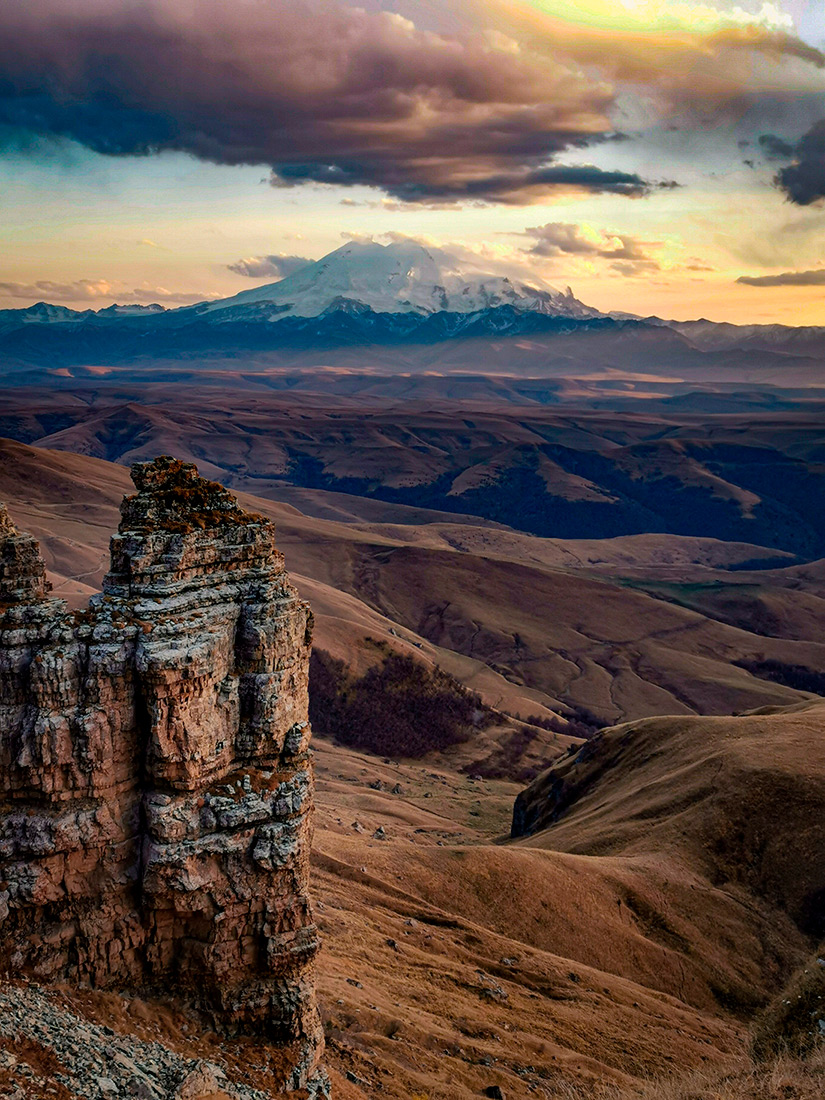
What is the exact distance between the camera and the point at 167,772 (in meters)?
27.0

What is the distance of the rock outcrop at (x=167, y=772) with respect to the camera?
85.5 feet

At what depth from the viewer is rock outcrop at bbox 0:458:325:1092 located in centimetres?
2605

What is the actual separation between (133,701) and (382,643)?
141m

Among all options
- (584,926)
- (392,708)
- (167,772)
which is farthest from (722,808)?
(392,708)

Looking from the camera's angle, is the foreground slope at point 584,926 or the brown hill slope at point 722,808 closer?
the foreground slope at point 584,926

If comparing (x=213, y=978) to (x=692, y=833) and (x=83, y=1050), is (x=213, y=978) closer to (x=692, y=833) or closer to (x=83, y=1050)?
(x=83, y=1050)

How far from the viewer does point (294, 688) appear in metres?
30.5

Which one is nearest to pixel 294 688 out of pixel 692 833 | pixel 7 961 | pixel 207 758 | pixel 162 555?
pixel 207 758

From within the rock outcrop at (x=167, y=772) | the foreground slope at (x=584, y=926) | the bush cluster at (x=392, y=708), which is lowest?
the bush cluster at (x=392, y=708)

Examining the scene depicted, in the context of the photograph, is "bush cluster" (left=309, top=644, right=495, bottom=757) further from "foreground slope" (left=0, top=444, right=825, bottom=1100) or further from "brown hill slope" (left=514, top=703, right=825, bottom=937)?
"brown hill slope" (left=514, top=703, right=825, bottom=937)

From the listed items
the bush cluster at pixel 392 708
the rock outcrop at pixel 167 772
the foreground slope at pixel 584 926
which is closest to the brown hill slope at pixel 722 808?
the foreground slope at pixel 584 926

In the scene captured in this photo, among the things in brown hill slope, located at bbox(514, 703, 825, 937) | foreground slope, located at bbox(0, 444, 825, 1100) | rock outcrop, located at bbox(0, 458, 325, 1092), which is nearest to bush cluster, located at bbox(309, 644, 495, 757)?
foreground slope, located at bbox(0, 444, 825, 1100)

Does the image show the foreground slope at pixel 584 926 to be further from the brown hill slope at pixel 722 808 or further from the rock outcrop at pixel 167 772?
the rock outcrop at pixel 167 772

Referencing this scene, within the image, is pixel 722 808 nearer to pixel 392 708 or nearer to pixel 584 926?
pixel 584 926
